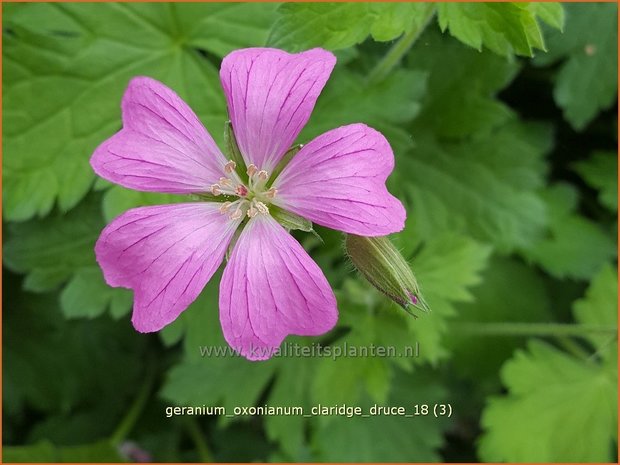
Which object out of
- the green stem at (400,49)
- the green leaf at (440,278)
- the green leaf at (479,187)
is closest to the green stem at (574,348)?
the green leaf at (479,187)

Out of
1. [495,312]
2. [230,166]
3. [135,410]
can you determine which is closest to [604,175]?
[495,312]

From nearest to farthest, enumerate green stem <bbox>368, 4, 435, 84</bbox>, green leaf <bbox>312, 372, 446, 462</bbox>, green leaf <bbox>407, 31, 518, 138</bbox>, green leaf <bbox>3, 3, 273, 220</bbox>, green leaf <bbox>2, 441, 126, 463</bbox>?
green stem <bbox>368, 4, 435, 84</bbox>, green leaf <bbox>3, 3, 273, 220</bbox>, green leaf <bbox>407, 31, 518, 138</bbox>, green leaf <bbox>2, 441, 126, 463</bbox>, green leaf <bbox>312, 372, 446, 462</bbox>

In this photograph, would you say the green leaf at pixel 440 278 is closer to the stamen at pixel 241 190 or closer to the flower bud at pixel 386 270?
the flower bud at pixel 386 270

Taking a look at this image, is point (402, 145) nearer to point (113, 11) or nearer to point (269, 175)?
point (269, 175)

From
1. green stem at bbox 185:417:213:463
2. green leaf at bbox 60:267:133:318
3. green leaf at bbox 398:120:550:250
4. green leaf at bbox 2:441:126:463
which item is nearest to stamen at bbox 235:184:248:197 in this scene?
green leaf at bbox 60:267:133:318

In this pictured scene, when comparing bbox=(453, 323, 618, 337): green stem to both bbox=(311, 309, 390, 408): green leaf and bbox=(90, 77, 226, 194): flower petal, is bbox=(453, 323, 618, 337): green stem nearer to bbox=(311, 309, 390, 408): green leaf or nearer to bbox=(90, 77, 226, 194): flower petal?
bbox=(311, 309, 390, 408): green leaf

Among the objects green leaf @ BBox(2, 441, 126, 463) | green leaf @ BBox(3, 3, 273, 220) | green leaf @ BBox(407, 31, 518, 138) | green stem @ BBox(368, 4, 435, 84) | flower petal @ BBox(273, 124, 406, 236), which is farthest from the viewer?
green leaf @ BBox(2, 441, 126, 463)

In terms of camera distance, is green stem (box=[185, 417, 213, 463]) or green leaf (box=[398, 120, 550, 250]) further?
green stem (box=[185, 417, 213, 463])
